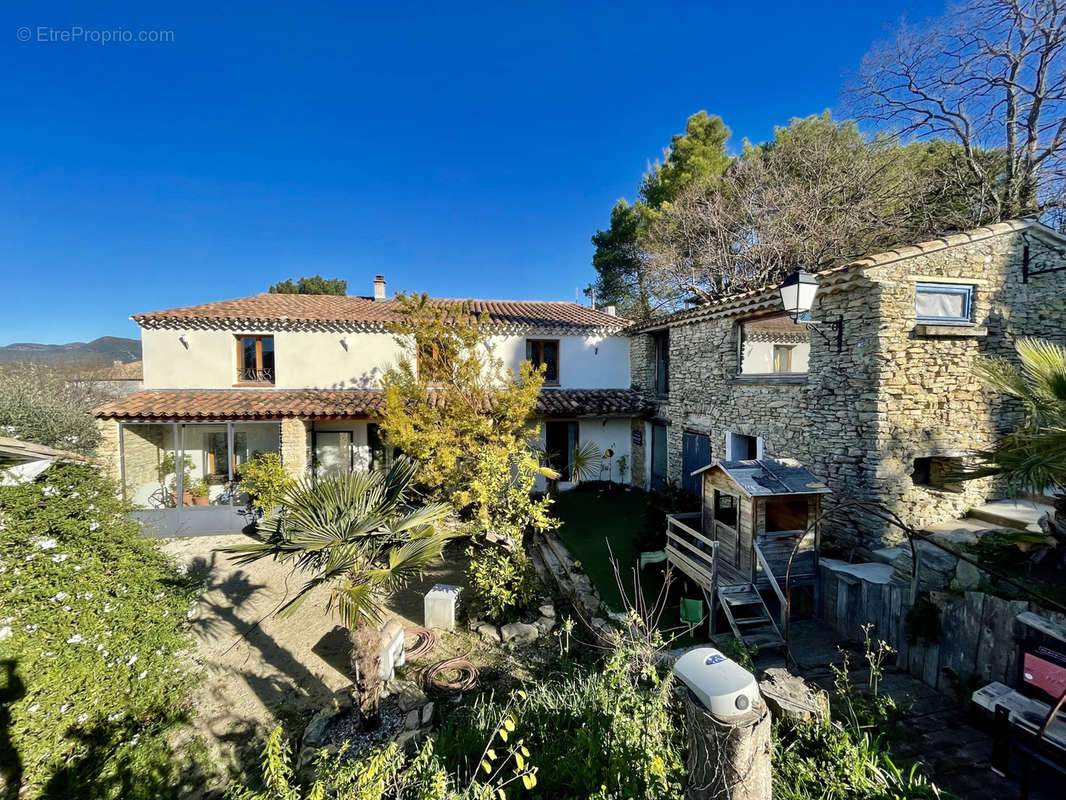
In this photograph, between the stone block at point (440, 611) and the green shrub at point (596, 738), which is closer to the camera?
the green shrub at point (596, 738)

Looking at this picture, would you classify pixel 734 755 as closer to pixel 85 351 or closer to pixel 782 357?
pixel 782 357

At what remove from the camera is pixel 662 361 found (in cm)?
1539

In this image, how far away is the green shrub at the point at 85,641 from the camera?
14.0 feet

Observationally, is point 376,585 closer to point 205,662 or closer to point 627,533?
point 205,662

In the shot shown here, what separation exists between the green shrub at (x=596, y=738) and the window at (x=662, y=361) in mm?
11196

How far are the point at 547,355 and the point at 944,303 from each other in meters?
10.8

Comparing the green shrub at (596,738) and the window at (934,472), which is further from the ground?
the window at (934,472)

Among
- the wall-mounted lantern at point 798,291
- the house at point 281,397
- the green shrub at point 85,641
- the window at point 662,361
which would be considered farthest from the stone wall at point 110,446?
the wall-mounted lantern at point 798,291

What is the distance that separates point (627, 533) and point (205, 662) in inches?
356

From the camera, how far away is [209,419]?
1237 centimetres

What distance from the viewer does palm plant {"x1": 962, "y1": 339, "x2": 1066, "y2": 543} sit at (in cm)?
477

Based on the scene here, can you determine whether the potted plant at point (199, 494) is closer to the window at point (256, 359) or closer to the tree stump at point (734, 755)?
the window at point (256, 359)

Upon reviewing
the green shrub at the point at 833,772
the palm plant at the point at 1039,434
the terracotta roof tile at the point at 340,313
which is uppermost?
the terracotta roof tile at the point at 340,313

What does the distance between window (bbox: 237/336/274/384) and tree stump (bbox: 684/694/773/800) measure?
1544 cm
